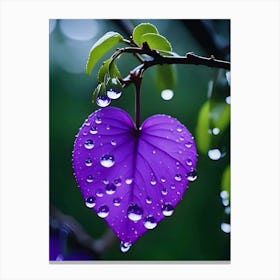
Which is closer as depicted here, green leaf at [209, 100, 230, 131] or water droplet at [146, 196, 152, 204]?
water droplet at [146, 196, 152, 204]

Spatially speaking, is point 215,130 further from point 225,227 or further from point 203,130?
point 225,227

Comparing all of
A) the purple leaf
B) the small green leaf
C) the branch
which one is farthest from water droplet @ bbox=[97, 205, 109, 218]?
the small green leaf

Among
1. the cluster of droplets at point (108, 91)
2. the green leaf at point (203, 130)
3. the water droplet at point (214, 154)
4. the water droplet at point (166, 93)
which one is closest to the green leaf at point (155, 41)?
the cluster of droplets at point (108, 91)

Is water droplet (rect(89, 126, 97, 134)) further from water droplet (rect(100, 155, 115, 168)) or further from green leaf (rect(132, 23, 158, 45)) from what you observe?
green leaf (rect(132, 23, 158, 45))

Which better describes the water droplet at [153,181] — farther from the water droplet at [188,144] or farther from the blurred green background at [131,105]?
the blurred green background at [131,105]
